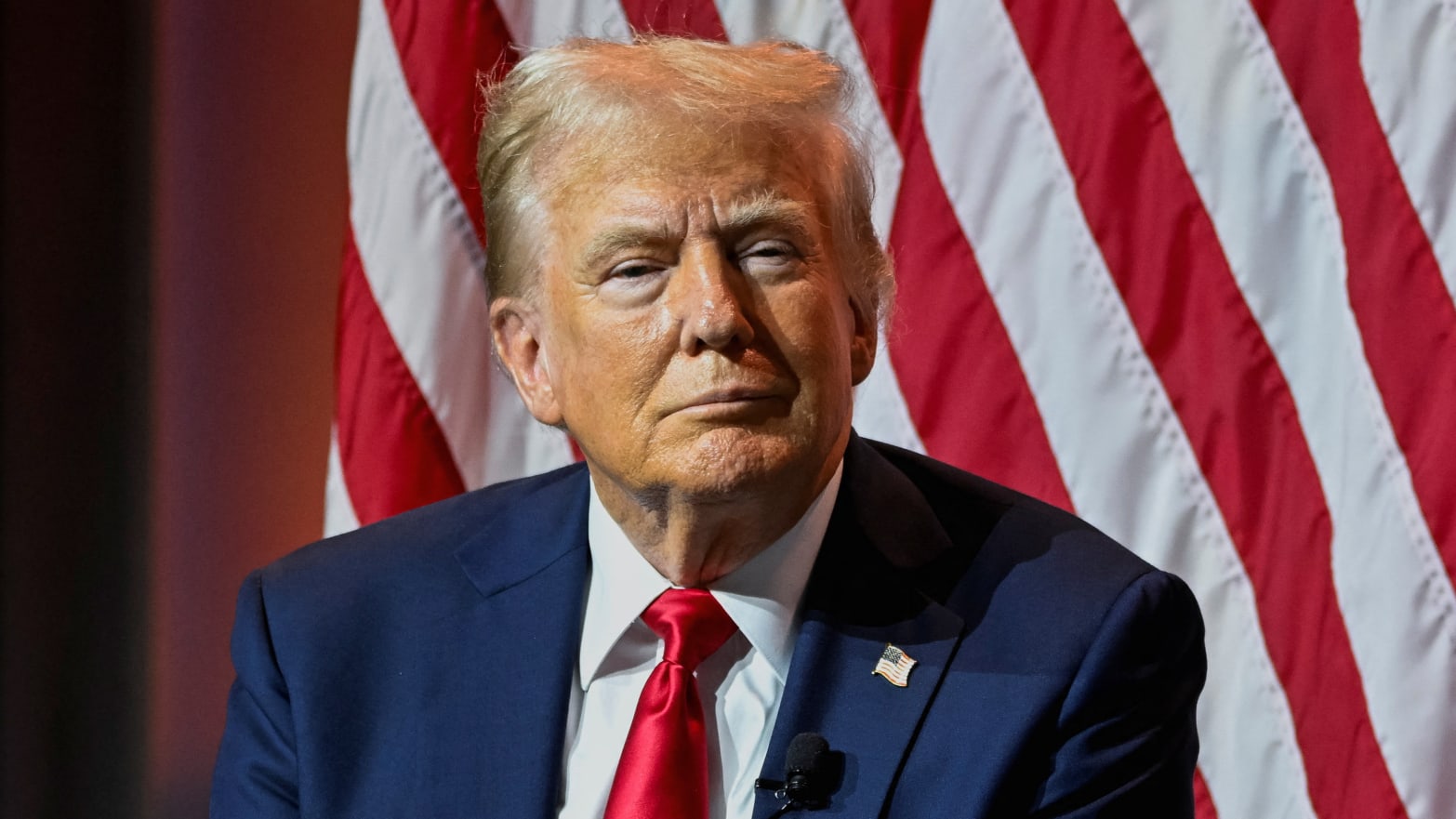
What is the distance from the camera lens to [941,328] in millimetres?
2703

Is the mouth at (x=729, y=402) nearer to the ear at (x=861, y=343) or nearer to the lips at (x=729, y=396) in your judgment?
the lips at (x=729, y=396)

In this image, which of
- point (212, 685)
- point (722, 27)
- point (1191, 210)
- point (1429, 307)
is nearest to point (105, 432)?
point (212, 685)

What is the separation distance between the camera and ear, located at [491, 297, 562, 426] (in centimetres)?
183

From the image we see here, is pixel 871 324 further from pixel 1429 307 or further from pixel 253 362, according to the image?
pixel 253 362

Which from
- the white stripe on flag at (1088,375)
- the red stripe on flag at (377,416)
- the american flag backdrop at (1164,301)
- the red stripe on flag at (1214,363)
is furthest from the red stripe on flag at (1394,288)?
the red stripe on flag at (377,416)

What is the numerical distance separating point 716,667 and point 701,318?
416 mm

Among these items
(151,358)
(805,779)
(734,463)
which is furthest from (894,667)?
(151,358)

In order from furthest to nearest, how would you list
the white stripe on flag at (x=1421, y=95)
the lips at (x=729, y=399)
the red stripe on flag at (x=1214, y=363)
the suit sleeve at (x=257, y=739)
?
Answer: the red stripe on flag at (x=1214, y=363)
the white stripe on flag at (x=1421, y=95)
the suit sleeve at (x=257, y=739)
the lips at (x=729, y=399)

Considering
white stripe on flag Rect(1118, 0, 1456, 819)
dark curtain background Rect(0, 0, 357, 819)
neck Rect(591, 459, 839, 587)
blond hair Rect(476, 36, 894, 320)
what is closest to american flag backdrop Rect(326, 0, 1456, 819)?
white stripe on flag Rect(1118, 0, 1456, 819)

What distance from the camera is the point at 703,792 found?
5.49 ft

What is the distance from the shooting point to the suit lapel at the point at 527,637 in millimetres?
1703

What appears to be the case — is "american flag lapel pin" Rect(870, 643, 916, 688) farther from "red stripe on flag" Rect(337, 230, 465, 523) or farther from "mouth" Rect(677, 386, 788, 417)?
"red stripe on flag" Rect(337, 230, 465, 523)

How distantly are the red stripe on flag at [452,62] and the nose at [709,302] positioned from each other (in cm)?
117

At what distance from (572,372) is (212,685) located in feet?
6.00
